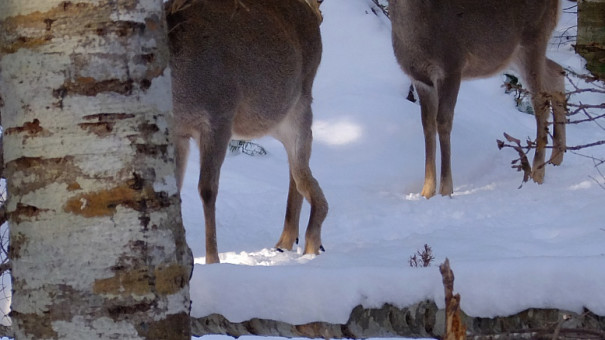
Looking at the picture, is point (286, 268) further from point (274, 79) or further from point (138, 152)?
point (274, 79)

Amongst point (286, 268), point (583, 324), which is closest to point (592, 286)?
point (583, 324)

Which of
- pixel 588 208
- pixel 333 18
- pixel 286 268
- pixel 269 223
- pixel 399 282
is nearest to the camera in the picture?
pixel 399 282

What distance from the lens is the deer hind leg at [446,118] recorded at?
8.56 metres

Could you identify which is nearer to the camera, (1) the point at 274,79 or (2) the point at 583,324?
(2) the point at 583,324

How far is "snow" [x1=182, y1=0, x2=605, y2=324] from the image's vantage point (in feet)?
9.72

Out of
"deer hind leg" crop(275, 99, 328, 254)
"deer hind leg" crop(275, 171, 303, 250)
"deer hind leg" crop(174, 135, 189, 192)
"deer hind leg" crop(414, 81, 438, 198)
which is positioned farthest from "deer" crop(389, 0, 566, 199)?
"deer hind leg" crop(174, 135, 189, 192)

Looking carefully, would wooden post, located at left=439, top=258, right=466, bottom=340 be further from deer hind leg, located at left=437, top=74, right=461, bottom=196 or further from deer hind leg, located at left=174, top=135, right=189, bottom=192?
deer hind leg, located at left=437, top=74, right=461, bottom=196

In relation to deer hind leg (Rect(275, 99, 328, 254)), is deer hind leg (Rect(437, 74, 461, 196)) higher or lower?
higher

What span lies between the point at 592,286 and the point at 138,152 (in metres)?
1.40

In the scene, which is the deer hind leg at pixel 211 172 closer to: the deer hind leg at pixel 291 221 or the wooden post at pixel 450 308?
the deer hind leg at pixel 291 221

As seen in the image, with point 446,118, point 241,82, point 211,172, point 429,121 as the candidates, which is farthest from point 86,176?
point 429,121

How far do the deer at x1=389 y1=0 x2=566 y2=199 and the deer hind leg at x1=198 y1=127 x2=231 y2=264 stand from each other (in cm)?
333

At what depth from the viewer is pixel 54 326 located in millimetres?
1929

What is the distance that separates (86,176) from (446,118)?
693 cm
